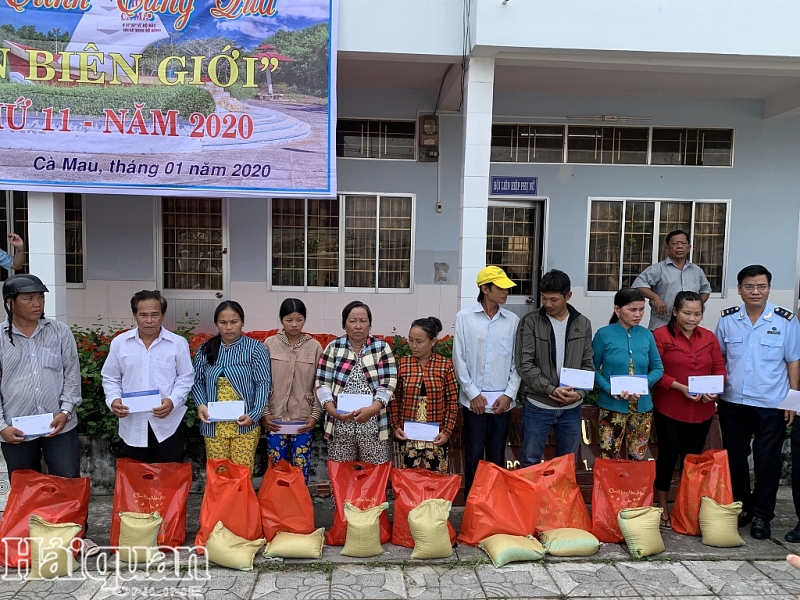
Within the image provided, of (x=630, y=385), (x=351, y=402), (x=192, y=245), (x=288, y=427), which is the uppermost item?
(x=192, y=245)

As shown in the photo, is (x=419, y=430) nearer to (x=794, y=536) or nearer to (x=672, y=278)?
(x=794, y=536)

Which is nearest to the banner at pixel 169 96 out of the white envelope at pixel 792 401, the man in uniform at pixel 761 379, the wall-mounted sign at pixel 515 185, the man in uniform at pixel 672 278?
the wall-mounted sign at pixel 515 185

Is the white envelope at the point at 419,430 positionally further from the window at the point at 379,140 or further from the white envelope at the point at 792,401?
the window at the point at 379,140

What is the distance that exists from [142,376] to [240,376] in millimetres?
587

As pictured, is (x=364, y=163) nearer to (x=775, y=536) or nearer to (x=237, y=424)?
(x=237, y=424)

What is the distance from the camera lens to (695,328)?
3803mm

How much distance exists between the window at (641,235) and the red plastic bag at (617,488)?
171 inches

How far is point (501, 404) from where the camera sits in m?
3.71

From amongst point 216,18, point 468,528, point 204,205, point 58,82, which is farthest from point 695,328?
point 204,205

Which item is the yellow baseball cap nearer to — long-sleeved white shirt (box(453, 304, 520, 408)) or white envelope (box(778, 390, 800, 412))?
long-sleeved white shirt (box(453, 304, 520, 408))

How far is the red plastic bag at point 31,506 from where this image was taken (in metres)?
3.23

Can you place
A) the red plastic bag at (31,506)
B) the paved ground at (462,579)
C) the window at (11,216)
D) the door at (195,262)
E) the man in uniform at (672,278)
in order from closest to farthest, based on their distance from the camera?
1. the paved ground at (462,579)
2. the red plastic bag at (31,506)
3. the man in uniform at (672,278)
4. the window at (11,216)
5. the door at (195,262)

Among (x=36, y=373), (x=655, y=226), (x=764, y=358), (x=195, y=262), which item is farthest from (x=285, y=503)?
(x=655, y=226)

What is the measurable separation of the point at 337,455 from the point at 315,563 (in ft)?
2.14
